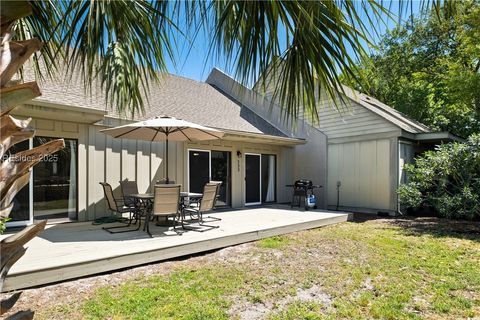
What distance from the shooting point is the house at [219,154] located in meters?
7.41

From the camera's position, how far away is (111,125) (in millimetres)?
8344

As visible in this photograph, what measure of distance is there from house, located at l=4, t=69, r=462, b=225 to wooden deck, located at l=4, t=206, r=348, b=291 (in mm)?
980

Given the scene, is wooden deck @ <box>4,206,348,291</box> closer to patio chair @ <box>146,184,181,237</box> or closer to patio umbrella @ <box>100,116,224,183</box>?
patio chair @ <box>146,184,181,237</box>

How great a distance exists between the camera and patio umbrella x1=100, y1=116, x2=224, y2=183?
648cm

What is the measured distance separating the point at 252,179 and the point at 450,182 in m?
6.44

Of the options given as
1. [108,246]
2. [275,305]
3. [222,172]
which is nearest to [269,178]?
[222,172]

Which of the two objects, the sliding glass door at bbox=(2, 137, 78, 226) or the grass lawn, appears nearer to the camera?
the grass lawn

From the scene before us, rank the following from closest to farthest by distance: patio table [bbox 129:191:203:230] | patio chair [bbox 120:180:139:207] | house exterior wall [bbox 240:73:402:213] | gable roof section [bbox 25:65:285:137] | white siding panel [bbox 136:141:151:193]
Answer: patio table [bbox 129:191:203:230], patio chair [bbox 120:180:139:207], gable roof section [bbox 25:65:285:137], white siding panel [bbox 136:141:151:193], house exterior wall [bbox 240:73:402:213]

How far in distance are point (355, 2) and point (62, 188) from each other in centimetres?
793

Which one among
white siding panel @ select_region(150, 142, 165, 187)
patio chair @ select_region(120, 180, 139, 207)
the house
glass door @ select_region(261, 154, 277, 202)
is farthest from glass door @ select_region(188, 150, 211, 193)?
glass door @ select_region(261, 154, 277, 202)

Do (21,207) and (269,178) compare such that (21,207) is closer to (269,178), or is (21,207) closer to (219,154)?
(219,154)

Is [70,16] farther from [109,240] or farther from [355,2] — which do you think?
[109,240]

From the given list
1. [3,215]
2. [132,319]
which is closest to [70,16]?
[3,215]

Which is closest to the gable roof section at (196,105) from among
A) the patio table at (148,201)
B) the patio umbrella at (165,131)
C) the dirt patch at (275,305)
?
the patio umbrella at (165,131)
